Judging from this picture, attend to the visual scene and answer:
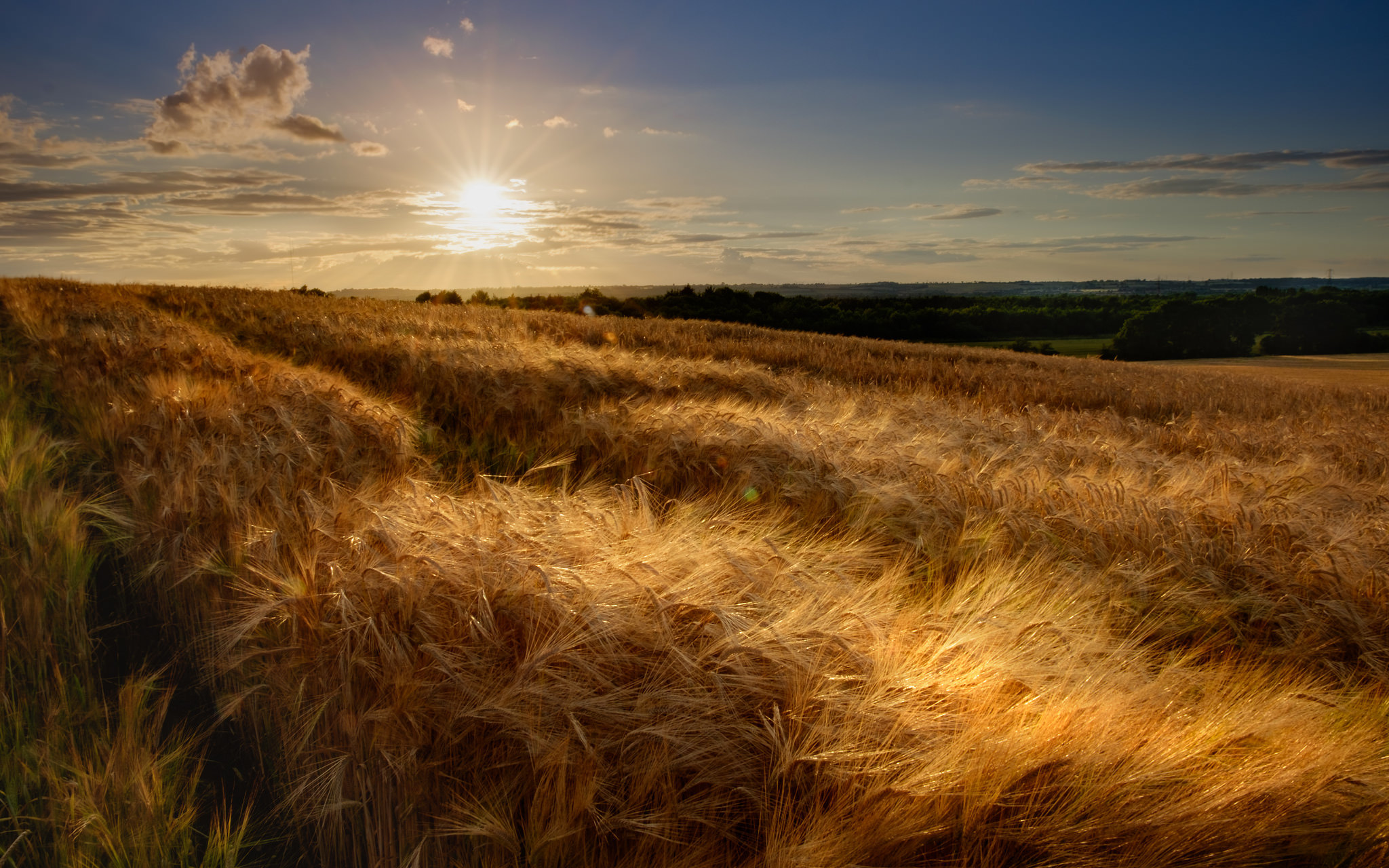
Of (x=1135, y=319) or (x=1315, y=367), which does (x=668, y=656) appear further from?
(x=1135, y=319)

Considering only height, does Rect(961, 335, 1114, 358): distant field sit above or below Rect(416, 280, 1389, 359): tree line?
below

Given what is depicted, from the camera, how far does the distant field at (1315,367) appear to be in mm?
27906

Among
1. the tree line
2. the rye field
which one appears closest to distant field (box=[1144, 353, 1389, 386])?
the tree line

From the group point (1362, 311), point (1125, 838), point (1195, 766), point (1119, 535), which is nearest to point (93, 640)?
point (1125, 838)

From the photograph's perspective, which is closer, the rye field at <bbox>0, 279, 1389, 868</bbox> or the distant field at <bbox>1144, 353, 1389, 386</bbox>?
the rye field at <bbox>0, 279, 1389, 868</bbox>

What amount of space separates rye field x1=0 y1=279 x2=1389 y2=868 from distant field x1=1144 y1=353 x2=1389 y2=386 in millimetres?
28218

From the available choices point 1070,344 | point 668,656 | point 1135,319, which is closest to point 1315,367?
point 1135,319

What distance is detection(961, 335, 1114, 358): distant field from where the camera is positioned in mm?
55812

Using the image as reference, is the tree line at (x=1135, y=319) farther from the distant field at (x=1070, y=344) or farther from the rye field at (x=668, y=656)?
the rye field at (x=668, y=656)

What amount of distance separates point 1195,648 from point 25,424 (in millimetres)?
6413

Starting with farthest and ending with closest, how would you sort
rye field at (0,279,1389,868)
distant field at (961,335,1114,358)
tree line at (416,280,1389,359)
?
distant field at (961,335,1114,358)
tree line at (416,280,1389,359)
rye field at (0,279,1389,868)

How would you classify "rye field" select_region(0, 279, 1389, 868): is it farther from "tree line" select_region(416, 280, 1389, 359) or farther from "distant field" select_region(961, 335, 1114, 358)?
"distant field" select_region(961, 335, 1114, 358)

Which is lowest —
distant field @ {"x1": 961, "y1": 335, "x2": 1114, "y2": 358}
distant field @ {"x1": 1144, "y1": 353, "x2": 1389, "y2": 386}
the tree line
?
distant field @ {"x1": 1144, "y1": 353, "x2": 1389, "y2": 386}

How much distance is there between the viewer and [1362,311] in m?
58.9
